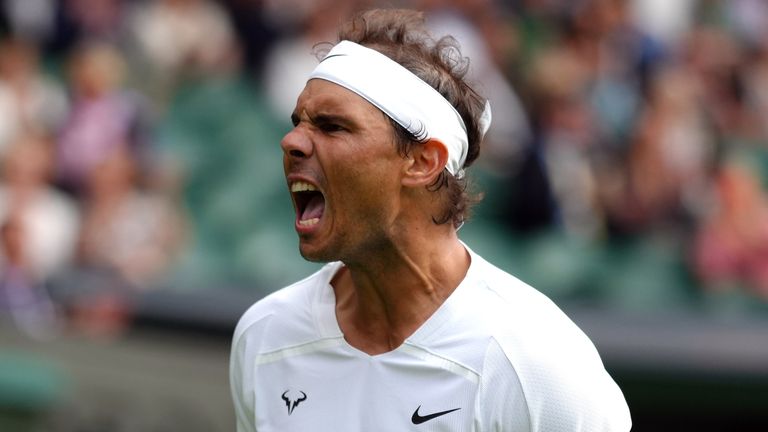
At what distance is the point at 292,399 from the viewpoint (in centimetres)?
323

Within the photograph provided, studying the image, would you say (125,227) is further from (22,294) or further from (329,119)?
(329,119)

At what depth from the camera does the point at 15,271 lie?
23.1ft

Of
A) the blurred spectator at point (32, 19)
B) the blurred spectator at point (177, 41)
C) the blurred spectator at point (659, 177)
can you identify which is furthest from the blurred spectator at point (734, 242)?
the blurred spectator at point (32, 19)

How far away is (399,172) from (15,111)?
5.43 meters

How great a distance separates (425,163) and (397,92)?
0.18 meters

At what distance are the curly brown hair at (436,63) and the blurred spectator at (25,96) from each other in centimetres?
498

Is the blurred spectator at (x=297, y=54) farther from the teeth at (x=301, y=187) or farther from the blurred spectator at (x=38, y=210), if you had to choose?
the teeth at (x=301, y=187)

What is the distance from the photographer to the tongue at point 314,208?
10.3 ft

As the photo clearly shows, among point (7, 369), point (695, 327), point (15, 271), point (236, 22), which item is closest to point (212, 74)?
point (236, 22)

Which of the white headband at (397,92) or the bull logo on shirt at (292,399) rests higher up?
the white headband at (397,92)

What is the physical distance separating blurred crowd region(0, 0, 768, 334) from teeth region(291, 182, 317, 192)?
398 centimetres

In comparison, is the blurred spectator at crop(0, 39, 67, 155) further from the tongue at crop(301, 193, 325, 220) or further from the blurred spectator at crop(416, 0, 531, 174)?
the tongue at crop(301, 193, 325, 220)

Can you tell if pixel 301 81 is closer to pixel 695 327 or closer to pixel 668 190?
pixel 668 190

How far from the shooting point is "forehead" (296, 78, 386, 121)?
3.09 m
